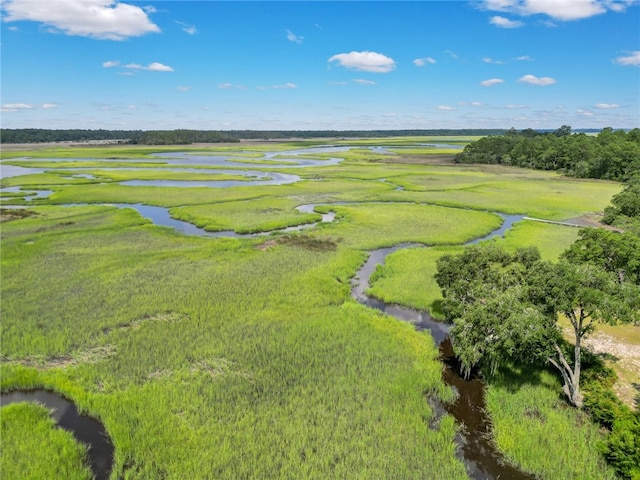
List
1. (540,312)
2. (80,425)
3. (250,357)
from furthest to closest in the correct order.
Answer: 1. (250,357)
2. (540,312)
3. (80,425)

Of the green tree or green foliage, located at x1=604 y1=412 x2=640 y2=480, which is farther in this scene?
the green tree

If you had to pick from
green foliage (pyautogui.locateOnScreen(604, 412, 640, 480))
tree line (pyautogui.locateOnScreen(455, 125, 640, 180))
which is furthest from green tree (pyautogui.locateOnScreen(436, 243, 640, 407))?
tree line (pyautogui.locateOnScreen(455, 125, 640, 180))

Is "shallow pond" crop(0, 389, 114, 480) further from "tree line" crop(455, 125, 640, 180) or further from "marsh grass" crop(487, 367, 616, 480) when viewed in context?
"tree line" crop(455, 125, 640, 180)

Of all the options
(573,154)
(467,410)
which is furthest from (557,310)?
(573,154)

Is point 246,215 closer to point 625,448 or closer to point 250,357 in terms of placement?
point 250,357

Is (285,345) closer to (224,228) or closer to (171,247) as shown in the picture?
(171,247)

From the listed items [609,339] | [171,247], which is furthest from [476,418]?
[171,247]
